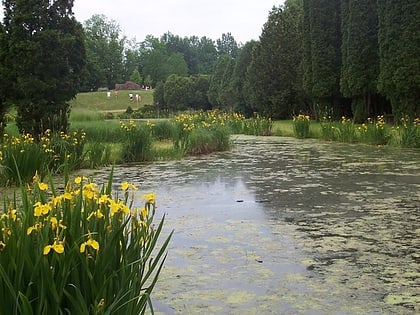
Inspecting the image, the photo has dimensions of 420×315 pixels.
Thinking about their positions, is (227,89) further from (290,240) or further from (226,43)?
(226,43)

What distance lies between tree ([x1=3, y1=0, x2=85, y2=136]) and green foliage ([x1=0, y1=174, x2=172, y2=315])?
7024 millimetres

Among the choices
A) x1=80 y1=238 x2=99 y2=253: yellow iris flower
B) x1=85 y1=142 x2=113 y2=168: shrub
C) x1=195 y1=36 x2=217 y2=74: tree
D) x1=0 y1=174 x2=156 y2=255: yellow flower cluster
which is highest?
x1=195 y1=36 x2=217 y2=74: tree

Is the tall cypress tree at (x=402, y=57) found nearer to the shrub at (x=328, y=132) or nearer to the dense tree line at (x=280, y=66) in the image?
the dense tree line at (x=280, y=66)

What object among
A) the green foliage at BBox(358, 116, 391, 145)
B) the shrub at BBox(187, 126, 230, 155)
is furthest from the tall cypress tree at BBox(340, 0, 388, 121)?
the shrub at BBox(187, 126, 230, 155)

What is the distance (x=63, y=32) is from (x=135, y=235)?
8.13m

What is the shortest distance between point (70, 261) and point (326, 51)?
16.9m

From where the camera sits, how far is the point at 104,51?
5906 centimetres

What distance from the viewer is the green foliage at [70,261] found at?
5.11 feet

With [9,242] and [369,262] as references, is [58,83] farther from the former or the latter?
[9,242]

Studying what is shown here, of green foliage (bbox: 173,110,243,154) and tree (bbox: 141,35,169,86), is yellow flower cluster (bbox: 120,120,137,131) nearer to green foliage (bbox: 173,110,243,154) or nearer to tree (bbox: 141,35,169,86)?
green foliage (bbox: 173,110,243,154)

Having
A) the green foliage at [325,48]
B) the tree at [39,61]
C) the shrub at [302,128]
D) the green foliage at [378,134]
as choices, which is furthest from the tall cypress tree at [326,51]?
the tree at [39,61]

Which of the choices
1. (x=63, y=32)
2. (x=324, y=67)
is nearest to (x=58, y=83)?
(x=63, y=32)

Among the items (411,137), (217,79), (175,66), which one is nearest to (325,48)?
(411,137)

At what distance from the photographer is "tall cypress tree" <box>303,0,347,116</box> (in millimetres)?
17234
